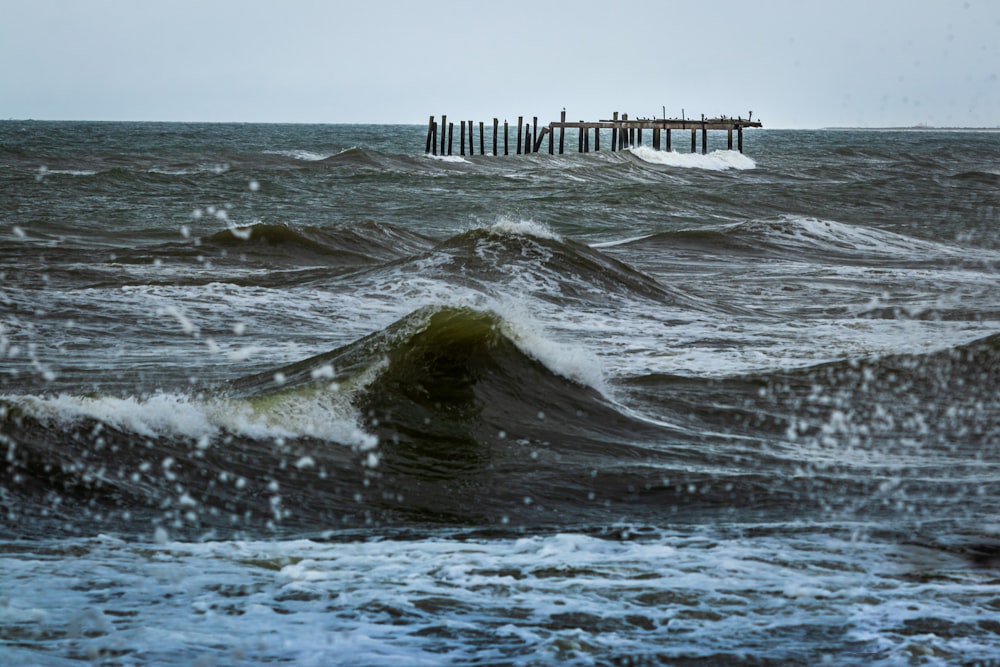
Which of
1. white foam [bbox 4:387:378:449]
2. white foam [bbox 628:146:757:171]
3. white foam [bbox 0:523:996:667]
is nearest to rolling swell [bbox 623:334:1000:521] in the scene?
white foam [bbox 0:523:996:667]

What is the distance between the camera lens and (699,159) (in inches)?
2387

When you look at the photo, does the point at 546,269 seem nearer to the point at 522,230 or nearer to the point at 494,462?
the point at 522,230

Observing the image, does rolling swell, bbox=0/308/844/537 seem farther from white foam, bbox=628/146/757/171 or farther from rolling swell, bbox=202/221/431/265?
white foam, bbox=628/146/757/171

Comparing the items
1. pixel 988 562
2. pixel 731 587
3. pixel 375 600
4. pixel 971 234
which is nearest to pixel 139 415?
pixel 375 600

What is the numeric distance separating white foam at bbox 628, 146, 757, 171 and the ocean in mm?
41531

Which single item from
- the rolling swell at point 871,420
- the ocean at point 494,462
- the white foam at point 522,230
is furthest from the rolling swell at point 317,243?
the rolling swell at point 871,420

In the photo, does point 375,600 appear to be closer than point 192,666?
No

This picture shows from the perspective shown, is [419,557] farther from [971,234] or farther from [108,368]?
[971,234]

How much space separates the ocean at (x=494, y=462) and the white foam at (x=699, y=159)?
41531 mm

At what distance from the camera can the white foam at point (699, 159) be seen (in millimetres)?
58344

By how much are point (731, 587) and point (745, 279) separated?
1257 cm

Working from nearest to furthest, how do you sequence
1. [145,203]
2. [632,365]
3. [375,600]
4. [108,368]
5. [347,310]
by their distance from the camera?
[375,600]
[108,368]
[632,365]
[347,310]
[145,203]

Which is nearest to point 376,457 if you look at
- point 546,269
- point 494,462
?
point 494,462

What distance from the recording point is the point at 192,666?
3848 mm
